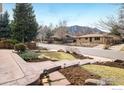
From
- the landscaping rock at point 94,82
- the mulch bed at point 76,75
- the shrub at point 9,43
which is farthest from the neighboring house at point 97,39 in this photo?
the shrub at point 9,43

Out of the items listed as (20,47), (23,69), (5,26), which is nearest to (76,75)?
(23,69)

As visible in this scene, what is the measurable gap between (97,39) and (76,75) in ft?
1.63

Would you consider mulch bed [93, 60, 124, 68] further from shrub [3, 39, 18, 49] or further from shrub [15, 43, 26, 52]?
shrub [3, 39, 18, 49]

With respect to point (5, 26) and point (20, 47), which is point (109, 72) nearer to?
point (20, 47)

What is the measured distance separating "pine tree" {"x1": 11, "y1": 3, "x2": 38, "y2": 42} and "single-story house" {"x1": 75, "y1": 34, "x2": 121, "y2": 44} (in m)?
Answer: 0.54

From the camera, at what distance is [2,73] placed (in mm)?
3914

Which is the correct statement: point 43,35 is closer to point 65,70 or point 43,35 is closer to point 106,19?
point 65,70

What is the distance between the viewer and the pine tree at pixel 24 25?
405 cm

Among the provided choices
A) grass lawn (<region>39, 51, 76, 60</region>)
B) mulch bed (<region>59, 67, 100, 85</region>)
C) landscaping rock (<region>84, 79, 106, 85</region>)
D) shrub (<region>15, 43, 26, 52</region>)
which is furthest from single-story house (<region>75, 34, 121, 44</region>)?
shrub (<region>15, 43, 26, 52</region>)

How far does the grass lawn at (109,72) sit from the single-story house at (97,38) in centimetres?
30

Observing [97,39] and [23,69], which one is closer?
[23,69]

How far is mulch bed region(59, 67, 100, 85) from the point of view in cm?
395

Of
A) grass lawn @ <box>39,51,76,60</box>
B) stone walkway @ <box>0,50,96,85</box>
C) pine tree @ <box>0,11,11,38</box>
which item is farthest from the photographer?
grass lawn @ <box>39,51,76,60</box>

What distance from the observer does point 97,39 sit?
4.12 metres
